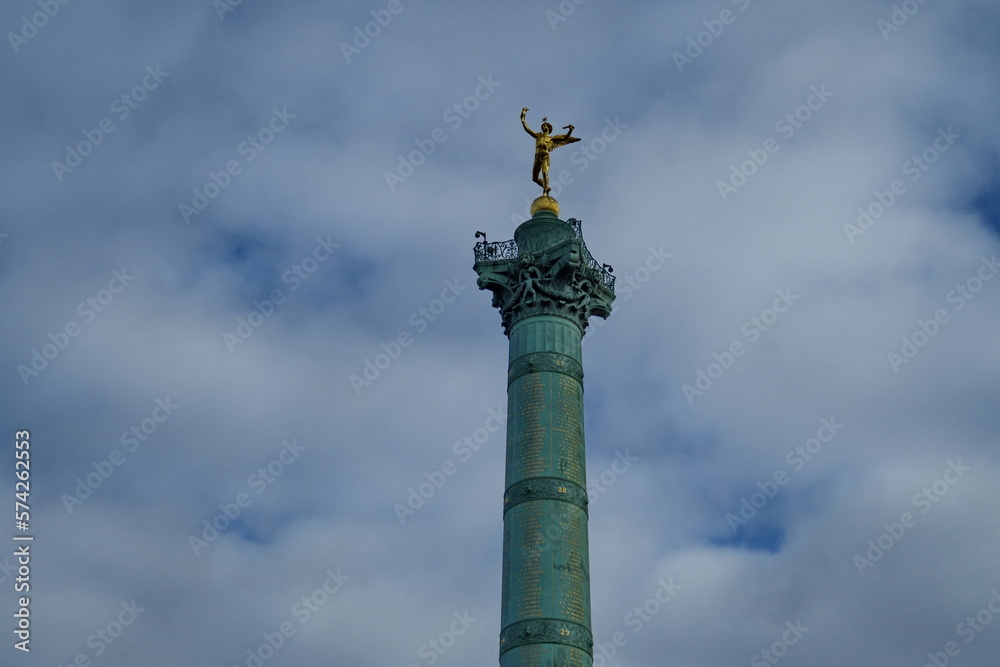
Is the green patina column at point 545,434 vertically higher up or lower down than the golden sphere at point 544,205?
lower down

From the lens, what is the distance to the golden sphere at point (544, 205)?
162ft

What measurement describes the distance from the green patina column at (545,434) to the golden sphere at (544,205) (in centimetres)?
5

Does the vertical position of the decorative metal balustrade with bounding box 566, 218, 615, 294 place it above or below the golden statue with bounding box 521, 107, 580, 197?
below

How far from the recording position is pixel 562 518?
41969 mm

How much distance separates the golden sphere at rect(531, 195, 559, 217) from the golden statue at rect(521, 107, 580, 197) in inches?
15.7

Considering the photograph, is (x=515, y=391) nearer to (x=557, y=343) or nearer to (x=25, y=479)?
(x=557, y=343)

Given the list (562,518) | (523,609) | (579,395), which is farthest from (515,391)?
(523,609)

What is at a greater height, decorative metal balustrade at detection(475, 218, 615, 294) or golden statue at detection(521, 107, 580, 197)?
golden statue at detection(521, 107, 580, 197)

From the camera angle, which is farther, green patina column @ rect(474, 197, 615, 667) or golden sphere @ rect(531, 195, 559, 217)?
golden sphere @ rect(531, 195, 559, 217)

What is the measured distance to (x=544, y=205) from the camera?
1949 inches

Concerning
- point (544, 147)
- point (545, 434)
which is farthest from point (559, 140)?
point (545, 434)

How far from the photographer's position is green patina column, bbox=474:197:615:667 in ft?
132

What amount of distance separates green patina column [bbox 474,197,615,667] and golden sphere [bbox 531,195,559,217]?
49 millimetres

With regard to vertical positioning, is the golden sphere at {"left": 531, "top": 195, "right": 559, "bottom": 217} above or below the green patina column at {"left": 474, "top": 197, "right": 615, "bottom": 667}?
above
